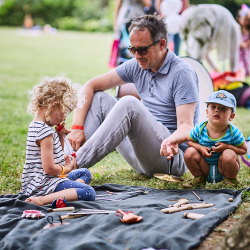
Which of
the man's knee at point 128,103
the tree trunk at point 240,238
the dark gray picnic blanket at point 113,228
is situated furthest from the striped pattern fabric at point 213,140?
the tree trunk at point 240,238

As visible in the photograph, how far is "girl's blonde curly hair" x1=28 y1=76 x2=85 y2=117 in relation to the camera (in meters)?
2.46

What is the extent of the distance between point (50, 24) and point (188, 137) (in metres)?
34.3

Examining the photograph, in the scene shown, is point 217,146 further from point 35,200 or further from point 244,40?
point 244,40

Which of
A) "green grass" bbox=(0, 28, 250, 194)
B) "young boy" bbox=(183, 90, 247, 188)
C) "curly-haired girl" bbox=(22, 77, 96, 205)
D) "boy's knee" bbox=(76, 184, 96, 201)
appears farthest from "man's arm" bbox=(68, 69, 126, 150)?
"young boy" bbox=(183, 90, 247, 188)

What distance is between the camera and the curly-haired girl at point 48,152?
7.87 feet

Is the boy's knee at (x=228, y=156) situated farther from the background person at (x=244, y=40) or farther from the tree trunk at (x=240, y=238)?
the background person at (x=244, y=40)

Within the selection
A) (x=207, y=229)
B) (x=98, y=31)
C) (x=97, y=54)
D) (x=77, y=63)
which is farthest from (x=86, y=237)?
(x=98, y=31)

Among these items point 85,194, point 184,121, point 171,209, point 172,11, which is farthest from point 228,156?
point 172,11

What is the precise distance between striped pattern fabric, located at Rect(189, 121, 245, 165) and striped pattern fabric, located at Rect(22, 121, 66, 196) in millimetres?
1169

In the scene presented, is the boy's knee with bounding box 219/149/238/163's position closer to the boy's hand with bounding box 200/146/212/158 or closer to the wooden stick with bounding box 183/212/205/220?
the boy's hand with bounding box 200/146/212/158

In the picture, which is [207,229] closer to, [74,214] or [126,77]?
[74,214]

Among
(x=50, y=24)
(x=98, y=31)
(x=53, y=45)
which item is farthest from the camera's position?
(x=50, y=24)

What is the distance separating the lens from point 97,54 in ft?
59.0

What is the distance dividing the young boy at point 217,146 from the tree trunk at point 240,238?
3.88 feet
